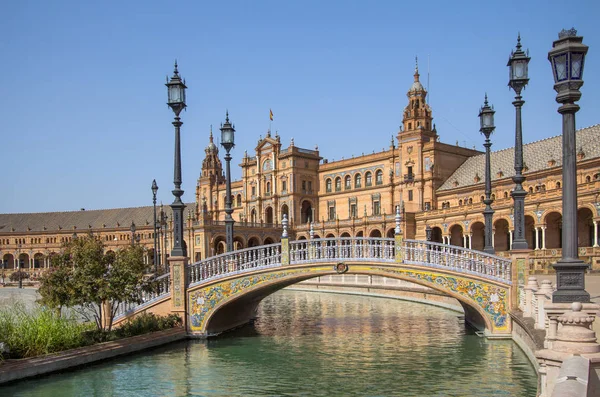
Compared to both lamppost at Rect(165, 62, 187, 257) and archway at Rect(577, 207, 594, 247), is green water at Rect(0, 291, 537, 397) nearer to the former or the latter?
lamppost at Rect(165, 62, 187, 257)

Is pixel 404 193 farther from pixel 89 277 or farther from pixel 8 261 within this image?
pixel 8 261

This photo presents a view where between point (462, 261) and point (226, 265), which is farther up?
point (462, 261)

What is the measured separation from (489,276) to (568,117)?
337 inches

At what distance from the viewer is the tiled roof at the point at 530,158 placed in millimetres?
52125

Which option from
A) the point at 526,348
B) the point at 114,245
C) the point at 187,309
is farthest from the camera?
the point at 114,245

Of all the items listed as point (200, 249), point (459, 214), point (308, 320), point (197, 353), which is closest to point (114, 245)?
point (200, 249)

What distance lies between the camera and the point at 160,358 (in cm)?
1694

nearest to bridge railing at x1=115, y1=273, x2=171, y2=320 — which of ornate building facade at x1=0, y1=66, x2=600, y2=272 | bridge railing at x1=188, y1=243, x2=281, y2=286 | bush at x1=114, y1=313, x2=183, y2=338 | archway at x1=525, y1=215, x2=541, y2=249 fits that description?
bush at x1=114, y1=313, x2=183, y2=338

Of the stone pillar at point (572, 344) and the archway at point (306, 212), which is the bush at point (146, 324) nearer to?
the stone pillar at point (572, 344)

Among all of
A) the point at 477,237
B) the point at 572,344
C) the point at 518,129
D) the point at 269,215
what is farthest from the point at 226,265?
the point at 269,215

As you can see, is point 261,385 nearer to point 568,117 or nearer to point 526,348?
point 526,348

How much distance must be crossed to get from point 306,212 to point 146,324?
6393 centimetres

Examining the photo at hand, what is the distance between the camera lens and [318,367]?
15.8 m

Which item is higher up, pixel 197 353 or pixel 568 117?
pixel 568 117
